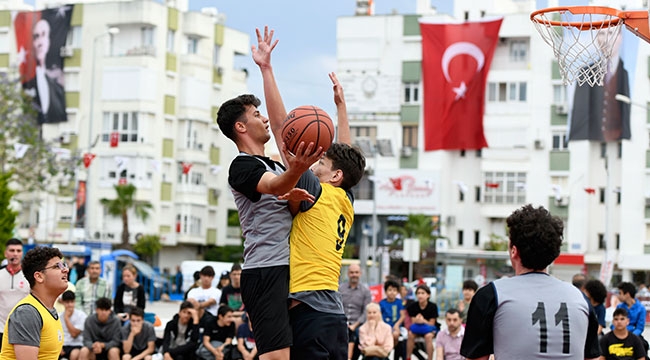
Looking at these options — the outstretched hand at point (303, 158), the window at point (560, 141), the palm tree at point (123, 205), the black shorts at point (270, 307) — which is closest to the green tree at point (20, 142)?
the palm tree at point (123, 205)

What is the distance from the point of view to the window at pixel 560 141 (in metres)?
65.6

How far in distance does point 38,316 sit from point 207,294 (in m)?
11.8

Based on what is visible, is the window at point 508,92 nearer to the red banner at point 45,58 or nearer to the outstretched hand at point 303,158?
the red banner at point 45,58

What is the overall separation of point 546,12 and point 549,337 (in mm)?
6661

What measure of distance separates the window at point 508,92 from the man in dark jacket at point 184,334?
5010 centimetres

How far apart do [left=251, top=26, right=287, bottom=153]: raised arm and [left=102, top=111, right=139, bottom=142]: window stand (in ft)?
201

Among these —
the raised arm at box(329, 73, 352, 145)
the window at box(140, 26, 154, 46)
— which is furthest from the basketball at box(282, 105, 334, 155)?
the window at box(140, 26, 154, 46)

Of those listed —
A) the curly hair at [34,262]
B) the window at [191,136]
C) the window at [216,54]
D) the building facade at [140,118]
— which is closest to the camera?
the curly hair at [34,262]

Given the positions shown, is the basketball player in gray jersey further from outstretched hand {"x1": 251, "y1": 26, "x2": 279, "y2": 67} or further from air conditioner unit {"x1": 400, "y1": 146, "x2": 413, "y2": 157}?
air conditioner unit {"x1": 400, "y1": 146, "x2": 413, "y2": 157}

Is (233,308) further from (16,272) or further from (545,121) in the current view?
(545,121)

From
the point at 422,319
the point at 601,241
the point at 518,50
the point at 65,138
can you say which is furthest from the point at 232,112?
the point at 65,138

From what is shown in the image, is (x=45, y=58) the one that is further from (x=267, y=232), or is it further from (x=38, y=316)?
(x=267, y=232)

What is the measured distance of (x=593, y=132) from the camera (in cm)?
6372

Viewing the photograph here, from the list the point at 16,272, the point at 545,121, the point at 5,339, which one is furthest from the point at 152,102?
the point at 5,339
